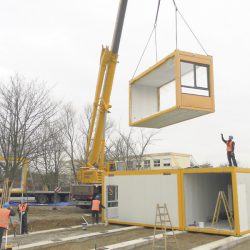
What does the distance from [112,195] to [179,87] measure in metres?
8.20

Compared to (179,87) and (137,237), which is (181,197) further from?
(179,87)

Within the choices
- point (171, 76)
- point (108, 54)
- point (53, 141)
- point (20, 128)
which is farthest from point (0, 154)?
point (171, 76)

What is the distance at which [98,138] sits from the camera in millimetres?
19453

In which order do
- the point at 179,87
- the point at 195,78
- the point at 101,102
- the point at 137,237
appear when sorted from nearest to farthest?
the point at 179,87
the point at 195,78
the point at 137,237
the point at 101,102

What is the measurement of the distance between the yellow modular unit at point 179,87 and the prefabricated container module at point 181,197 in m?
2.67

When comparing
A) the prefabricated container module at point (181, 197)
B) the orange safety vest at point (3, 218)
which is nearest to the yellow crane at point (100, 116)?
the prefabricated container module at point (181, 197)

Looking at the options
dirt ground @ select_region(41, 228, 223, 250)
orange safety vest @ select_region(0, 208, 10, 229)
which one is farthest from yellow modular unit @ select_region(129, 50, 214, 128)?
orange safety vest @ select_region(0, 208, 10, 229)

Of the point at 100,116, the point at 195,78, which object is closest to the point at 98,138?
the point at 100,116

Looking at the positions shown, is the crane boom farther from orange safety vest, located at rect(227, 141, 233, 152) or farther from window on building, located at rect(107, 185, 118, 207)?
orange safety vest, located at rect(227, 141, 233, 152)

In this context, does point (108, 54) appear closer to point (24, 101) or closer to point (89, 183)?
point (24, 101)

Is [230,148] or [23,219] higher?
[230,148]

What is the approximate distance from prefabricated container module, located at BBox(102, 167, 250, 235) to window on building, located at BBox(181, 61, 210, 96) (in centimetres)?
337

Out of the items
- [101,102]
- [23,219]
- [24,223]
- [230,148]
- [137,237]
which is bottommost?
[137,237]

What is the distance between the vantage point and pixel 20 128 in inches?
634
